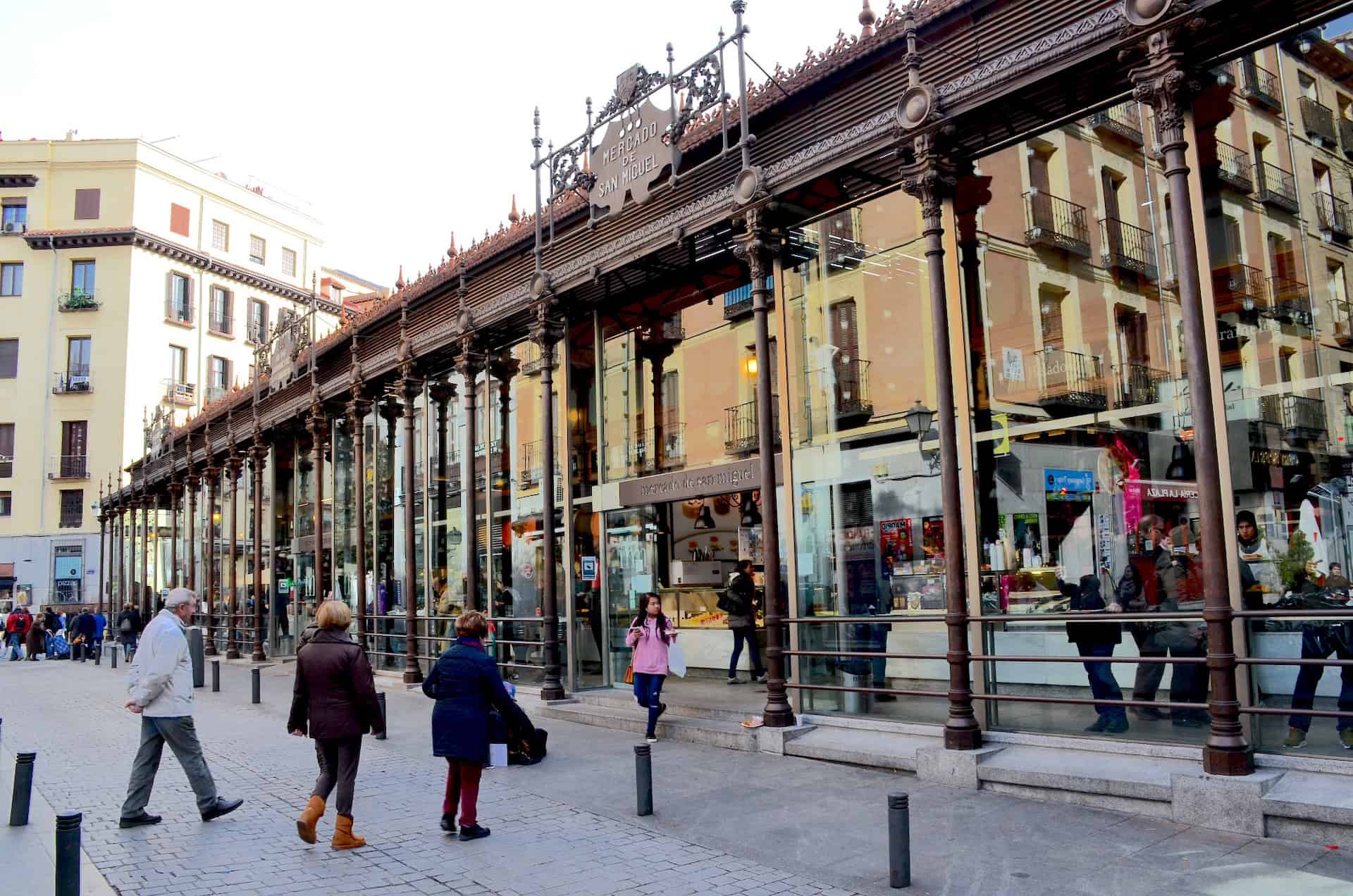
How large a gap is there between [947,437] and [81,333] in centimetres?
5352

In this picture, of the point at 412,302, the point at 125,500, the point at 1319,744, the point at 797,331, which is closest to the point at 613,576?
the point at 797,331

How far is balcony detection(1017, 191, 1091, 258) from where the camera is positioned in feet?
32.3

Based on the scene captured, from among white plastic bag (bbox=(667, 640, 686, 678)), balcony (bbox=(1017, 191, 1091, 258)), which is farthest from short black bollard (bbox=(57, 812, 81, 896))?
balcony (bbox=(1017, 191, 1091, 258))

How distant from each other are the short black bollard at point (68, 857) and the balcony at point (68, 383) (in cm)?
5286

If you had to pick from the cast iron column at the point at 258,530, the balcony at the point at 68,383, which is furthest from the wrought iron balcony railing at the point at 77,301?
the cast iron column at the point at 258,530

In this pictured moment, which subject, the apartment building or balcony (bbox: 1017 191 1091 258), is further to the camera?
the apartment building

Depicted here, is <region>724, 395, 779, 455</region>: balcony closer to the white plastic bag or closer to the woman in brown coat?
the white plastic bag

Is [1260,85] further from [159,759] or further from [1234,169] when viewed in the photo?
[159,759]

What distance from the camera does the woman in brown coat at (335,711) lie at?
740 cm

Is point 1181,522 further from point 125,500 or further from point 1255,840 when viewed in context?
point 125,500

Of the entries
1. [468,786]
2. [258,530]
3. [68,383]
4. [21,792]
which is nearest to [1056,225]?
[468,786]

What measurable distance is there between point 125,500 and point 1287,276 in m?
44.2

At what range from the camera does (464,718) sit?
24.5 feet

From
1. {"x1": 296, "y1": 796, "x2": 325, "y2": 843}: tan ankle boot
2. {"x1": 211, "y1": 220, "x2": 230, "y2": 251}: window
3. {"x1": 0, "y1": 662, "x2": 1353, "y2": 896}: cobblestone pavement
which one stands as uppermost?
{"x1": 211, "y1": 220, "x2": 230, "y2": 251}: window
